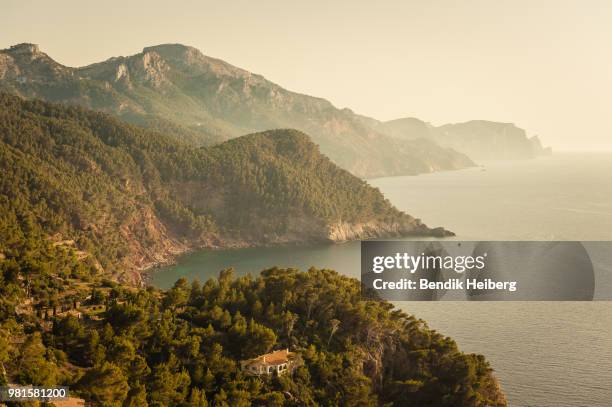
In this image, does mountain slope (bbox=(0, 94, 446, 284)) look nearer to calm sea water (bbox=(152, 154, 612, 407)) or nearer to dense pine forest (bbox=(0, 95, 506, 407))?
dense pine forest (bbox=(0, 95, 506, 407))

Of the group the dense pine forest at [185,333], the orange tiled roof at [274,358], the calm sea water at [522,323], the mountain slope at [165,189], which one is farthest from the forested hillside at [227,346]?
the mountain slope at [165,189]

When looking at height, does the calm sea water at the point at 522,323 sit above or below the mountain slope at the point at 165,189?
below

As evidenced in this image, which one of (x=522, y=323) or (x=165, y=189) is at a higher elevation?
(x=165, y=189)

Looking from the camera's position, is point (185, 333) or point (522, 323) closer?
point (185, 333)

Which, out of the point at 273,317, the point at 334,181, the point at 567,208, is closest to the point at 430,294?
the point at 273,317

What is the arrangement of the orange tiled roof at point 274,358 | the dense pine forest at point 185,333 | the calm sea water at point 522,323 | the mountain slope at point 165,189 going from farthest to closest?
the mountain slope at point 165,189, the calm sea water at point 522,323, the orange tiled roof at point 274,358, the dense pine forest at point 185,333

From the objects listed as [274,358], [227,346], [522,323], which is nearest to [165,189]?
[522,323]

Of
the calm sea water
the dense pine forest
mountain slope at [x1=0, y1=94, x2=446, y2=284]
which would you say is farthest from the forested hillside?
mountain slope at [x1=0, y1=94, x2=446, y2=284]

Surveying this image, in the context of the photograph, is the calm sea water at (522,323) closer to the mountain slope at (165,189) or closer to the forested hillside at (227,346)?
the forested hillside at (227,346)

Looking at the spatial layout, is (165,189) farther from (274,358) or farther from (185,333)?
(274,358)
